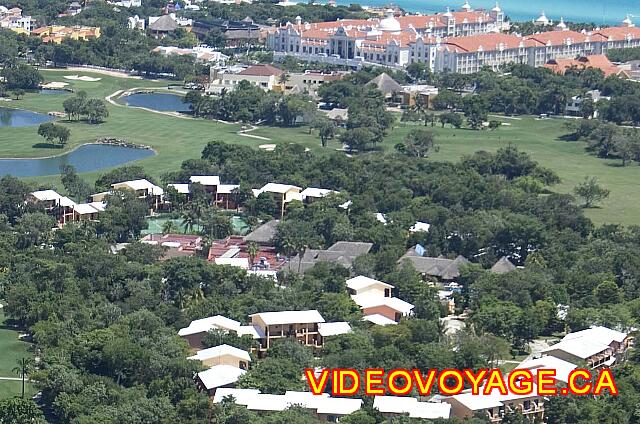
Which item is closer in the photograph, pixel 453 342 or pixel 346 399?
pixel 346 399

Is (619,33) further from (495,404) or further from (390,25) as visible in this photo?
(495,404)

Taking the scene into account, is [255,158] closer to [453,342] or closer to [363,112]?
[363,112]

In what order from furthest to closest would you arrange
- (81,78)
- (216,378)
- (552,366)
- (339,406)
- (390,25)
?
1. (390,25)
2. (81,78)
3. (552,366)
4. (216,378)
5. (339,406)

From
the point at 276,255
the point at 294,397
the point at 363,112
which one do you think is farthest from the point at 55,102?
the point at 294,397

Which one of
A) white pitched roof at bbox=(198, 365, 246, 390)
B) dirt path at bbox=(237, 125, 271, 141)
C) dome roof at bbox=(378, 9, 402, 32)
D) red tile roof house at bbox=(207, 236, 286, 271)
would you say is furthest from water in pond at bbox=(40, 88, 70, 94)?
white pitched roof at bbox=(198, 365, 246, 390)

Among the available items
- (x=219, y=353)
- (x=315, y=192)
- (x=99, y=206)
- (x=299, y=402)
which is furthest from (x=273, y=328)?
(x=315, y=192)

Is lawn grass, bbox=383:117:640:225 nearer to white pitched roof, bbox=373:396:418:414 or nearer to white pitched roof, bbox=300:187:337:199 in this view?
white pitched roof, bbox=300:187:337:199
